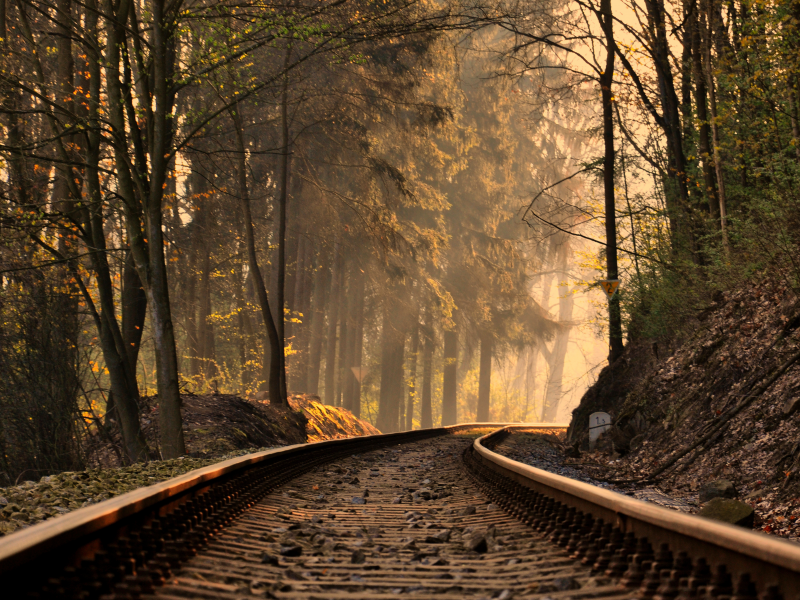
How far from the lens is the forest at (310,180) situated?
10.5 metres

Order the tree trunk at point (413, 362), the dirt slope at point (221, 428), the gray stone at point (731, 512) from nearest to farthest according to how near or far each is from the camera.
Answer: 1. the gray stone at point (731, 512)
2. the dirt slope at point (221, 428)
3. the tree trunk at point (413, 362)

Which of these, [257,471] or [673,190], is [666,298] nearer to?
[673,190]

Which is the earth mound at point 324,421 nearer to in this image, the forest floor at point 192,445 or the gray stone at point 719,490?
the forest floor at point 192,445

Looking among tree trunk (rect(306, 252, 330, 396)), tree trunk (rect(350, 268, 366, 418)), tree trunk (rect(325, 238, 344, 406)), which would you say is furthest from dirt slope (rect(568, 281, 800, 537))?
tree trunk (rect(350, 268, 366, 418))

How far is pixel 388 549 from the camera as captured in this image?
4.05m

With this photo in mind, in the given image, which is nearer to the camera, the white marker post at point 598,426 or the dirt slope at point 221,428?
the dirt slope at point 221,428

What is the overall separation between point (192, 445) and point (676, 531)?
10.2m

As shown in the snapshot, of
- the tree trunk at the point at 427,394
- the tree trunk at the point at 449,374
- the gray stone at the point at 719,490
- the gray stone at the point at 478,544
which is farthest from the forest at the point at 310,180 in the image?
the gray stone at the point at 478,544

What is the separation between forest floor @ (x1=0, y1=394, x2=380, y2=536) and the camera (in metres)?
5.32

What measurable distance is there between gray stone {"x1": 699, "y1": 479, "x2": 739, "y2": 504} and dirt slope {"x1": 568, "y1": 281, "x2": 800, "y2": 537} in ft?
0.50

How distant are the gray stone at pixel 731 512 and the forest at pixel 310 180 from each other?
185 inches

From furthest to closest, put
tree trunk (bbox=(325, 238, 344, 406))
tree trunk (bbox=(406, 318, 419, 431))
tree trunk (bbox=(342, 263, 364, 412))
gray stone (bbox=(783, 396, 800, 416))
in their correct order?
tree trunk (bbox=(406, 318, 419, 431)) → tree trunk (bbox=(342, 263, 364, 412)) → tree trunk (bbox=(325, 238, 344, 406)) → gray stone (bbox=(783, 396, 800, 416))

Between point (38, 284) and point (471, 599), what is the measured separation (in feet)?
32.4

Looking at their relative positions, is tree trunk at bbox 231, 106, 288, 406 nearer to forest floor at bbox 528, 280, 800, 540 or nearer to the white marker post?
forest floor at bbox 528, 280, 800, 540
